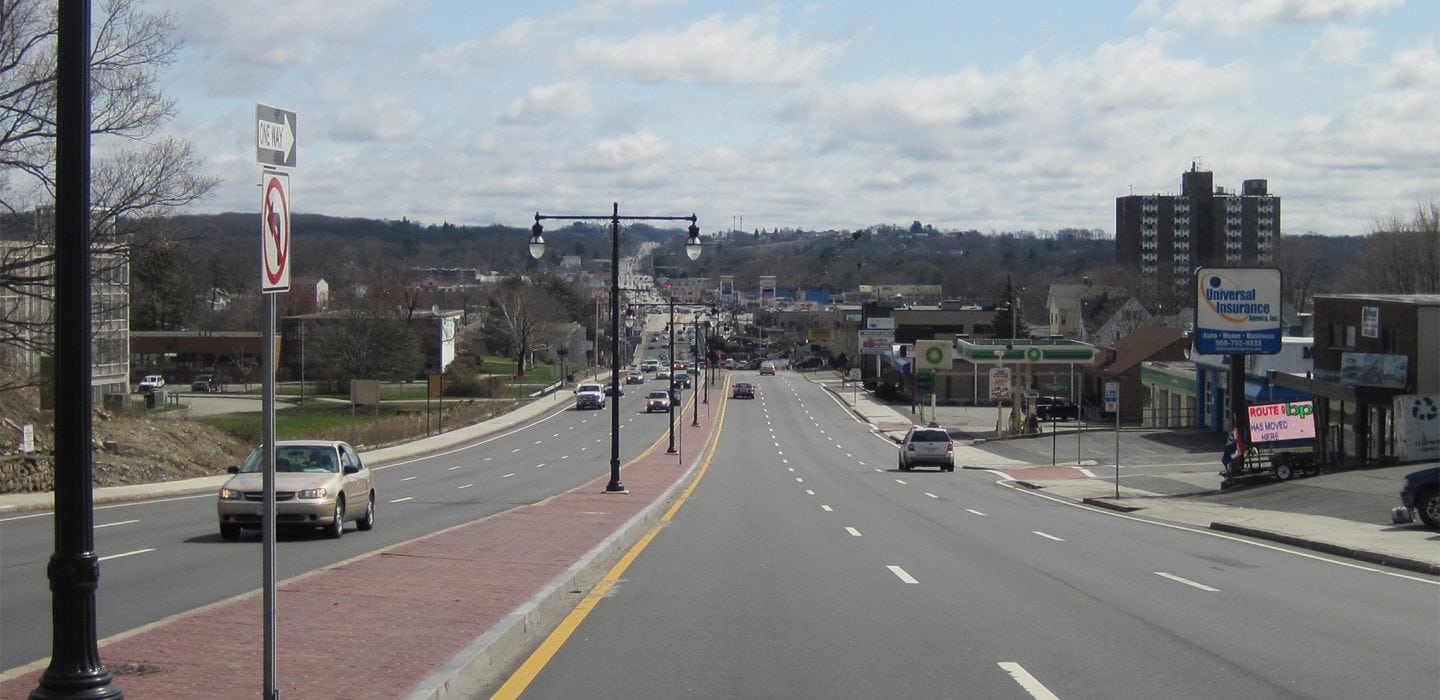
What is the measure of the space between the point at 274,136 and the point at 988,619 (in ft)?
26.1

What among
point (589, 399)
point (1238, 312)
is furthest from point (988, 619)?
point (589, 399)

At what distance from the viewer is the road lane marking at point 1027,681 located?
8.59 m

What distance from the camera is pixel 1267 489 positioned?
33562mm

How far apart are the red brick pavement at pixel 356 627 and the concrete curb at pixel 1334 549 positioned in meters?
11.0

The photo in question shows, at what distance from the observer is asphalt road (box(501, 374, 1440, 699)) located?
9109mm

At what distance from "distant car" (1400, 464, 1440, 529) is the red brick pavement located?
1460cm

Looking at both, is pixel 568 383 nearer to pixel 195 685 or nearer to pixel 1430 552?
pixel 1430 552

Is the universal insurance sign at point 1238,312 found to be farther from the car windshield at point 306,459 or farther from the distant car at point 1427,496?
the car windshield at point 306,459

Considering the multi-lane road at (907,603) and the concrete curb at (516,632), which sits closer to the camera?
the concrete curb at (516,632)

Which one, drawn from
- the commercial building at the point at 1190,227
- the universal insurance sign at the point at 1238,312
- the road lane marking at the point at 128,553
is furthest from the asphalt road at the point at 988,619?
the commercial building at the point at 1190,227

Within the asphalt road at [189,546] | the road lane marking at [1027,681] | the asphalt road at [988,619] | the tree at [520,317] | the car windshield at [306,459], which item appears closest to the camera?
the road lane marking at [1027,681]

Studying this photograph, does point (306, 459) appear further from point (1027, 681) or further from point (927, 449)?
point (927, 449)

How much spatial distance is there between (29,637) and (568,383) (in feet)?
360

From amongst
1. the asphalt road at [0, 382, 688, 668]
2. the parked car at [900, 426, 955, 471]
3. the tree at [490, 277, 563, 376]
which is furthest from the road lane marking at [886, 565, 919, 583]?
the tree at [490, 277, 563, 376]
